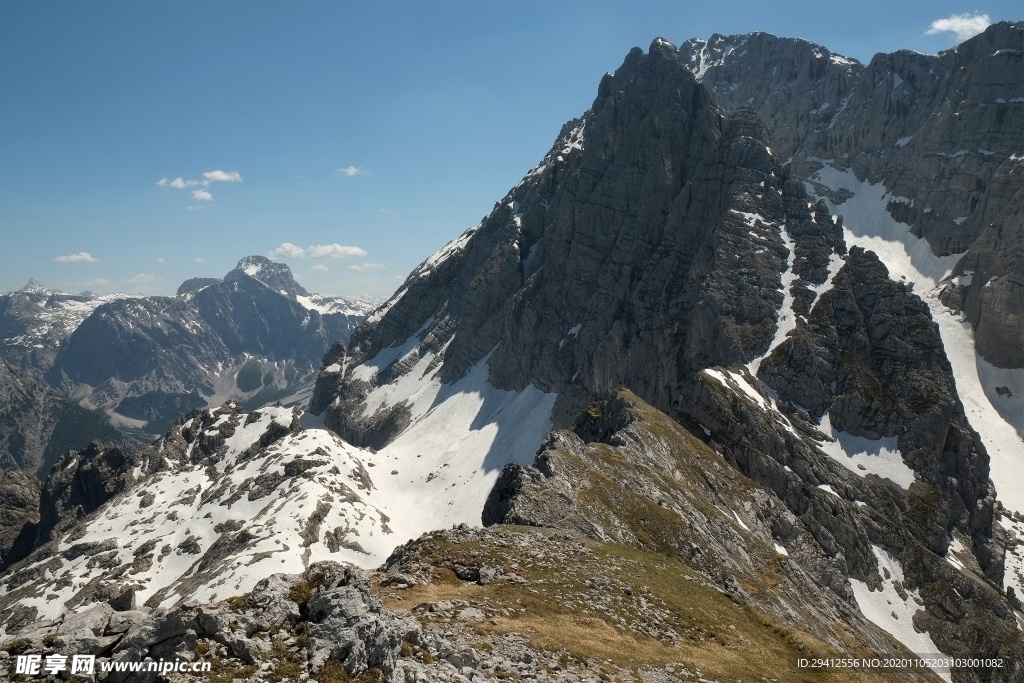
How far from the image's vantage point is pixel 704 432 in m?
96.9

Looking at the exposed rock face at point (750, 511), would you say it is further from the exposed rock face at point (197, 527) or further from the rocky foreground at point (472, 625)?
the exposed rock face at point (197, 527)

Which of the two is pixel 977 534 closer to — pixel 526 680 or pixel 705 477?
pixel 705 477

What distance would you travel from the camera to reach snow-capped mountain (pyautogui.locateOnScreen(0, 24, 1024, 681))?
7219cm

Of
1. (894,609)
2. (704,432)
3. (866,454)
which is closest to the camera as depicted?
(894,609)

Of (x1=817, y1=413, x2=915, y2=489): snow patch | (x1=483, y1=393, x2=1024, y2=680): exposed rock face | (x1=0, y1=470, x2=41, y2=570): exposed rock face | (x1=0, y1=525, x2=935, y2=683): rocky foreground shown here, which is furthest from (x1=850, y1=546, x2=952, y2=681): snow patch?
(x1=0, y1=470, x2=41, y2=570): exposed rock face

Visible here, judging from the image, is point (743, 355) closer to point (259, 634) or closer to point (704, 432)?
point (704, 432)

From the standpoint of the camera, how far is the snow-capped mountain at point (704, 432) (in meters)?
72.2

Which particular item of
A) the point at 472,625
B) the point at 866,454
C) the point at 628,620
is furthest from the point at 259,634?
the point at 866,454

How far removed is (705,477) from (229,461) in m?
136

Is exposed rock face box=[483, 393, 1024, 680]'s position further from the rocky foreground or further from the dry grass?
the rocky foreground

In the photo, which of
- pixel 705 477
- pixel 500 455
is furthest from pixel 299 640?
pixel 500 455

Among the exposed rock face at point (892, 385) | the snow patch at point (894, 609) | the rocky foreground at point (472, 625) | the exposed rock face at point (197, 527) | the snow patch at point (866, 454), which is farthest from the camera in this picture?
the exposed rock face at point (197, 527)

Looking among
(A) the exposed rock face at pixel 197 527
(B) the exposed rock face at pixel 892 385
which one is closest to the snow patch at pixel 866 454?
(B) the exposed rock face at pixel 892 385

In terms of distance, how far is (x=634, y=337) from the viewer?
145500 mm
